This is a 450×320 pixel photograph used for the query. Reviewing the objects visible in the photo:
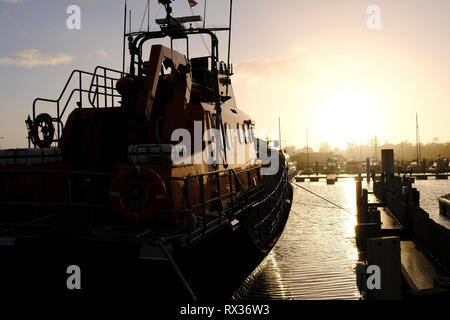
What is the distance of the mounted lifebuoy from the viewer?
5309 mm

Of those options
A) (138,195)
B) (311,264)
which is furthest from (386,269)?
(311,264)

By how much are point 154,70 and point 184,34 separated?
11.0ft

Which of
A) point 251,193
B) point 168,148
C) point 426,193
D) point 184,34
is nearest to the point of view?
point 168,148

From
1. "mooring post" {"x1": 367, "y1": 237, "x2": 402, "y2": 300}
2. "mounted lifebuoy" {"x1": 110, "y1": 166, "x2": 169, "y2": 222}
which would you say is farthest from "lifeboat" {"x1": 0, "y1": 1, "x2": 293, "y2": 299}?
"mooring post" {"x1": 367, "y1": 237, "x2": 402, "y2": 300}

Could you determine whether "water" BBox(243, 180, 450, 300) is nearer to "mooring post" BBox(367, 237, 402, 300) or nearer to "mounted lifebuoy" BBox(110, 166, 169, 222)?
"mooring post" BBox(367, 237, 402, 300)

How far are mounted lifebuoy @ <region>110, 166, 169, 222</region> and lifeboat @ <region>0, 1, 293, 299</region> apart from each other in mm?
13

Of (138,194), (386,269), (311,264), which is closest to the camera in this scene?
(138,194)

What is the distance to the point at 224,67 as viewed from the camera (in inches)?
495

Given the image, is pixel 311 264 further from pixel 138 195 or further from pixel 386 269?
pixel 138 195

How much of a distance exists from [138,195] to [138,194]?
2cm

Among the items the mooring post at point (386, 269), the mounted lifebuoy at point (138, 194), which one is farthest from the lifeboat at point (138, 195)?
the mooring post at point (386, 269)

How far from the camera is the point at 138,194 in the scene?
5.45 meters
